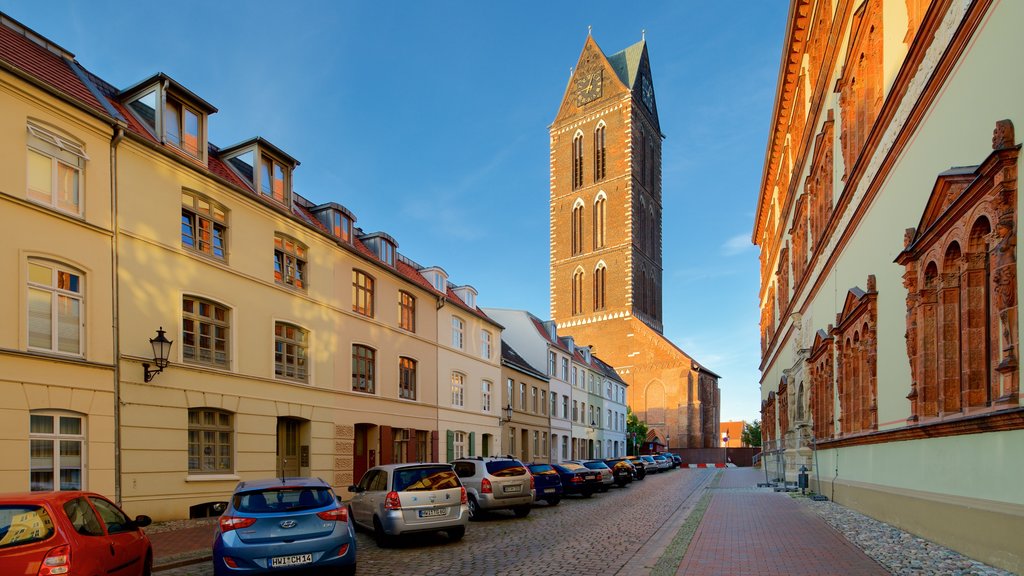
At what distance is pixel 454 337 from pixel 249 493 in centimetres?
2246

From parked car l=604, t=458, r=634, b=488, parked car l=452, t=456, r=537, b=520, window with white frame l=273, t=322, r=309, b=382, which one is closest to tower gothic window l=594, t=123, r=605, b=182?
parked car l=604, t=458, r=634, b=488

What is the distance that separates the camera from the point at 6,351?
12734mm

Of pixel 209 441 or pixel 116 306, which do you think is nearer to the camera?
pixel 116 306

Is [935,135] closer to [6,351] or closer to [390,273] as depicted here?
[6,351]

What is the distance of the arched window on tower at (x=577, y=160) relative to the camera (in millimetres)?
83562

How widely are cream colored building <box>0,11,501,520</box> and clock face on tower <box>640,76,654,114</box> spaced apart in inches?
2636

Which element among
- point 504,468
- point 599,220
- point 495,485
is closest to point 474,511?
point 495,485

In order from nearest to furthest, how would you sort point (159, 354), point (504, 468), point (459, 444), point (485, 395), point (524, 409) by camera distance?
point (159, 354), point (504, 468), point (459, 444), point (485, 395), point (524, 409)

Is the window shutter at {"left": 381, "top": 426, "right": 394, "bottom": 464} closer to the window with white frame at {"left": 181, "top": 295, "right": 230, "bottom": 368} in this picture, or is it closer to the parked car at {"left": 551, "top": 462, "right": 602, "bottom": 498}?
the parked car at {"left": 551, "top": 462, "right": 602, "bottom": 498}

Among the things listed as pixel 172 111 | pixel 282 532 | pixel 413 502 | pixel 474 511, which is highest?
pixel 172 111

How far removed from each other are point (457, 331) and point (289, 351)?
12.2 metres

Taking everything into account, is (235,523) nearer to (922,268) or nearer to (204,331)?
(204,331)

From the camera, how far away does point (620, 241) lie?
257ft

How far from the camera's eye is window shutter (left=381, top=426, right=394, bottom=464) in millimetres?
24781
